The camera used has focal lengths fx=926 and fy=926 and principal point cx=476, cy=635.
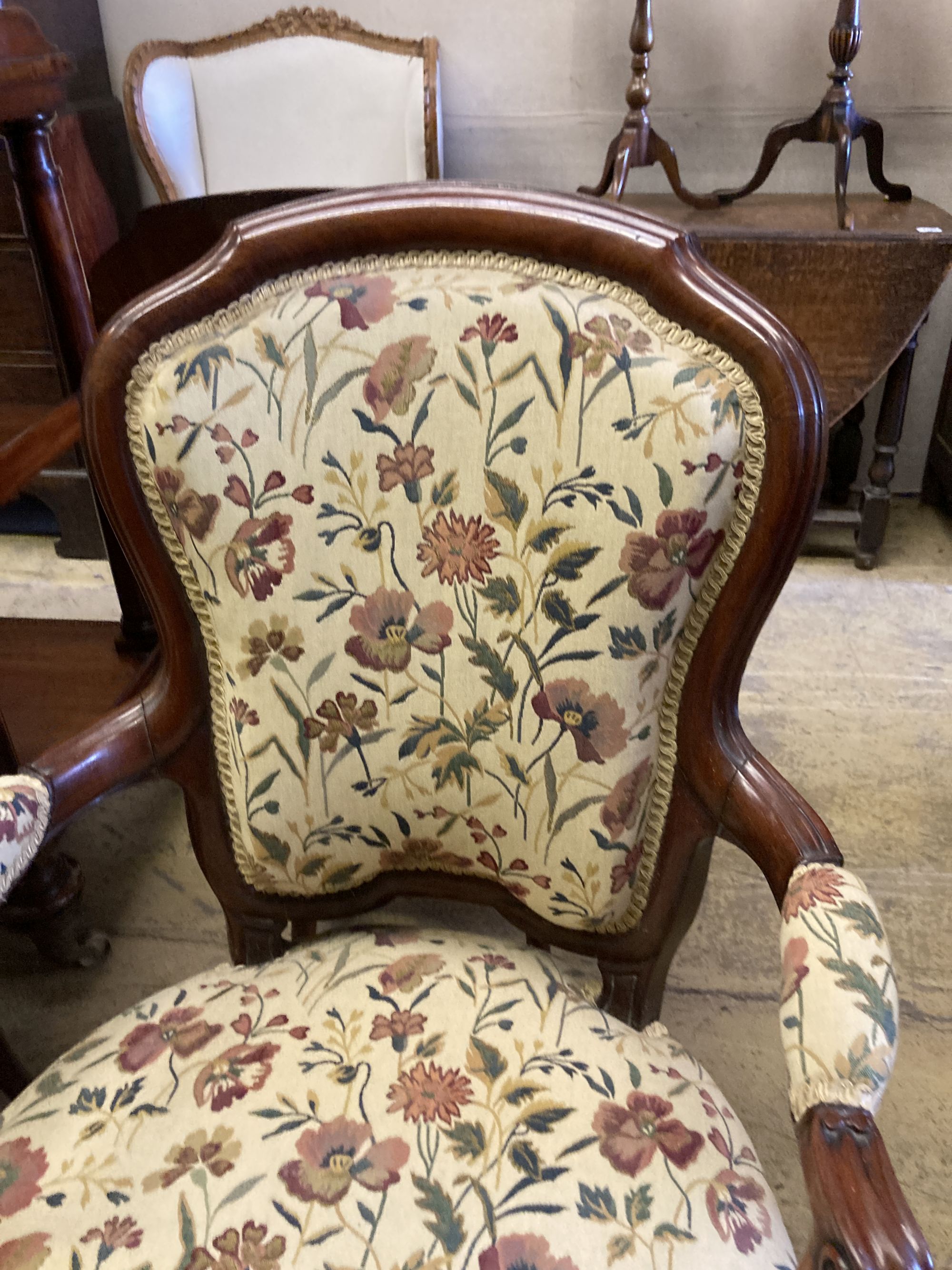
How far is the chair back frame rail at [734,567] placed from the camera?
0.59 meters

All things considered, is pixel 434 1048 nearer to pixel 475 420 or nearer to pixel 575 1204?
pixel 575 1204

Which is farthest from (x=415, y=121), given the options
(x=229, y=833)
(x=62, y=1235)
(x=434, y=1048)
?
(x=62, y=1235)

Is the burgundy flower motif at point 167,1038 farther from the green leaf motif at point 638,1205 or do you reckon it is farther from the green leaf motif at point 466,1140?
the green leaf motif at point 638,1205

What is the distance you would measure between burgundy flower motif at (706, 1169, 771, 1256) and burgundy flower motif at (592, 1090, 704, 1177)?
0.07ft

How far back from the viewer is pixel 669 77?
6.73 feet

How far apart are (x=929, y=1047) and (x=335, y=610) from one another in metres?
0.95

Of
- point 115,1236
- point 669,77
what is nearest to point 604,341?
point 115,1236

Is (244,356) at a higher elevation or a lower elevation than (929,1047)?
higher

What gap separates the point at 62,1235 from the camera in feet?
1.84

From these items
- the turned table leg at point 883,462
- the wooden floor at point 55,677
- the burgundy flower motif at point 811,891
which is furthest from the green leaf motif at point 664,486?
the turned table leg at point 883,462

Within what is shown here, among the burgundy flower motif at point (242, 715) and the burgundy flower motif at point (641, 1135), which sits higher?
the burgundy flower motif at point (242, 715)

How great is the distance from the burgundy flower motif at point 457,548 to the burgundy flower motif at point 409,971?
0.31 metres

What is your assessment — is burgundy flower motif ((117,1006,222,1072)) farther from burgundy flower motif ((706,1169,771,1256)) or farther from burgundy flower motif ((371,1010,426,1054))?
burgundy flower motif ((706,1169,771,1256))

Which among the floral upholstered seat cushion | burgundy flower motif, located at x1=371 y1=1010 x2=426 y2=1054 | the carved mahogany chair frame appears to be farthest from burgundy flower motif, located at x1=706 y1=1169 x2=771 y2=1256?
the carved mahogany chair frame
